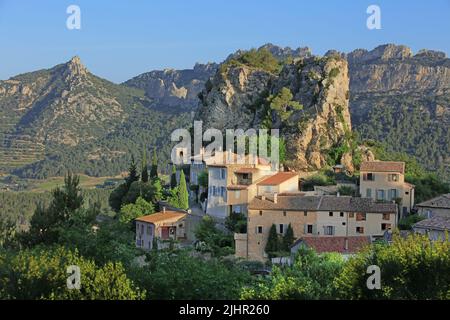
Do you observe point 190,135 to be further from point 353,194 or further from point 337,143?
point 353,194

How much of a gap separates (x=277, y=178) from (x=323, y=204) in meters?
4.92

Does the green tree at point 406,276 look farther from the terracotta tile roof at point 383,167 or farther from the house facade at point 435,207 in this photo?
the terracotta tile roof at point 383,167

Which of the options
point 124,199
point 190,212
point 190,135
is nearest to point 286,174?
point 190,212

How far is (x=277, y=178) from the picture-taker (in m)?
46.3

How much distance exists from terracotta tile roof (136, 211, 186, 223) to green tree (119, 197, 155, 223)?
61.4 inches

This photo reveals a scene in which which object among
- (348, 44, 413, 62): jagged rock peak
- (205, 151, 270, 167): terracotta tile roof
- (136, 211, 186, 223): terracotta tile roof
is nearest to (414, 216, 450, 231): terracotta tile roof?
(205, 151, 270, 167): terracotta tile roof

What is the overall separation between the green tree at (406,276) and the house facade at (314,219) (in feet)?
49.7

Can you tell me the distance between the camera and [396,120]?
10594 cm

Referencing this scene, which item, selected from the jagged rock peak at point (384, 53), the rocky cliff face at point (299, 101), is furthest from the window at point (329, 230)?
the jagged rock peak at point (384, 53)

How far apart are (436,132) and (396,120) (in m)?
6.87

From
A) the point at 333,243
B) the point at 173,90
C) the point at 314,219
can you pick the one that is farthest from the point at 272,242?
the point at 173,90

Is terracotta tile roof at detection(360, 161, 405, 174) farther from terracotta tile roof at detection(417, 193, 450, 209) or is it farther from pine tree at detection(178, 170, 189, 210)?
pine tree at detection(178, 170, 189, 210)

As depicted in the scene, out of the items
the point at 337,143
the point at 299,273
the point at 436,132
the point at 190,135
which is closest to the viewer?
the point at 299,273
